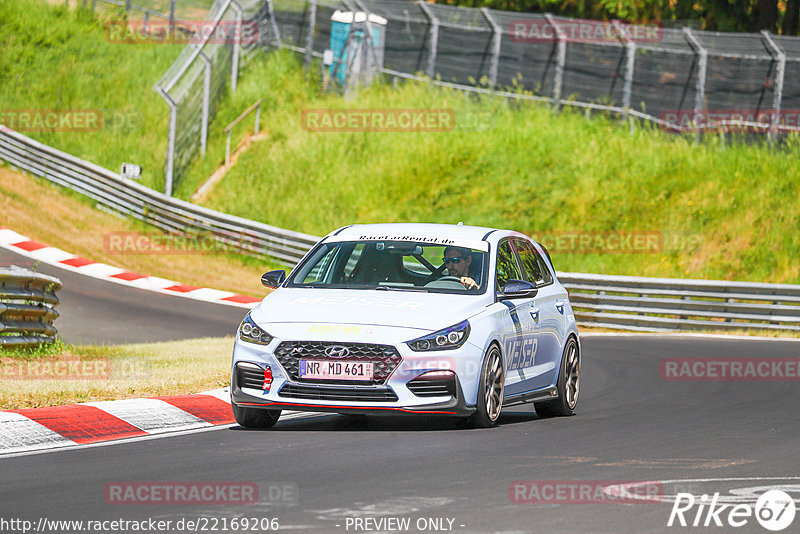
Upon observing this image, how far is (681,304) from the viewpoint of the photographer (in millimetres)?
26766

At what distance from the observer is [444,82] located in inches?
1505

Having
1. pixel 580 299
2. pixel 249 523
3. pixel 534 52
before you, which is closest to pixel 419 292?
pixel 249 523

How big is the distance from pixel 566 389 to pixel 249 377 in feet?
10.9

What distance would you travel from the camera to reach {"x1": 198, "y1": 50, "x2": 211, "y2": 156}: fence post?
3700cm

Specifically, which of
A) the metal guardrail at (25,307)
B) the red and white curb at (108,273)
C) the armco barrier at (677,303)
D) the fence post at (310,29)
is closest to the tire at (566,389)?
the metal guardrail at (25,307)

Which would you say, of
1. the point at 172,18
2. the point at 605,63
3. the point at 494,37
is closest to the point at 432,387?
the point at 605,63

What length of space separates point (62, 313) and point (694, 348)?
35.1ft

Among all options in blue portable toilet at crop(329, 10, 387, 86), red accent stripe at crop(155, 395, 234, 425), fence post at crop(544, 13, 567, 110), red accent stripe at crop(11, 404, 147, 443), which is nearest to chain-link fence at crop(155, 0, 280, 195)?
blue portable toilet at crop(329, 10, 387, 86)

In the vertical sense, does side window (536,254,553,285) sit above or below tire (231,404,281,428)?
above

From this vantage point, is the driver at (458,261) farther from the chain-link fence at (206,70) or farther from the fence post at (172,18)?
the fence post at (172,18)

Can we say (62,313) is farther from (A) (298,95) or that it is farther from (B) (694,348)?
(A) (298,95)

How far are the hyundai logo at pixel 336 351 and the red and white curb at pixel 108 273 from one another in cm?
1724

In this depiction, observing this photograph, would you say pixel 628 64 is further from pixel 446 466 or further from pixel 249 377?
pixel 446 466

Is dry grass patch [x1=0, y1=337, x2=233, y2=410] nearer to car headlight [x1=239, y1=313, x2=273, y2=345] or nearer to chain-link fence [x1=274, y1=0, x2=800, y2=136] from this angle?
car headlight [x1=239, y1=313, x2=273, y2=345]
